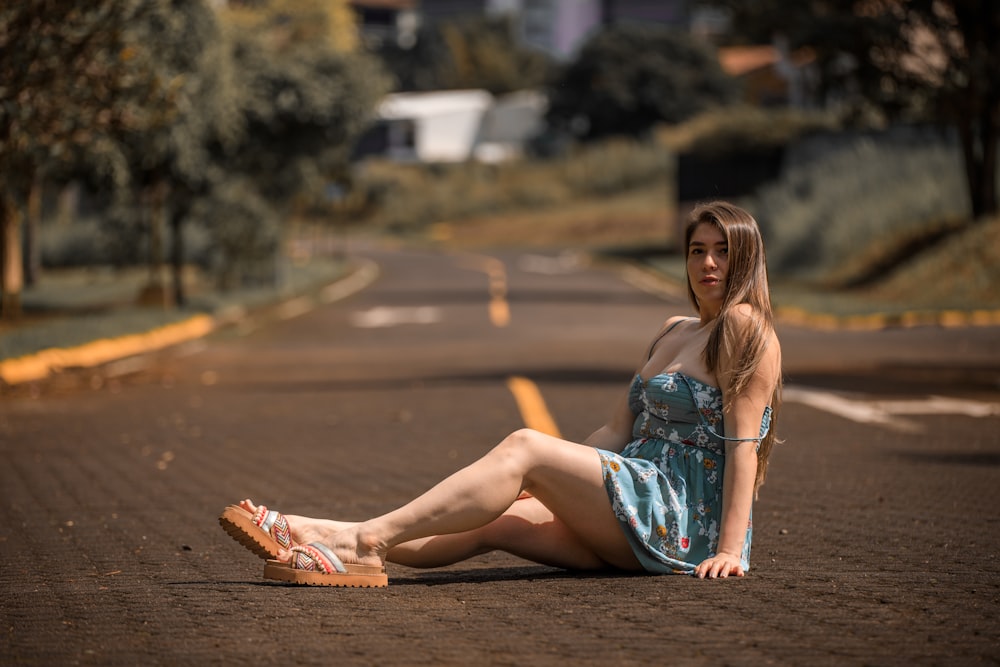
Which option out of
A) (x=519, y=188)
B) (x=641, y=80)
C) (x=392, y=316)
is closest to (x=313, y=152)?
(x=392, y=316)

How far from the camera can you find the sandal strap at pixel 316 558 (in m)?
6.46

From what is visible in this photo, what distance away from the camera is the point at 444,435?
12.5 m

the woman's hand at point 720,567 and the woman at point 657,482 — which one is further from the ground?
the woman at point 657,482

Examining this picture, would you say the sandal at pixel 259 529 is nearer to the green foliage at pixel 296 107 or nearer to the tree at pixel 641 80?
the green foliage at pixel 296 107

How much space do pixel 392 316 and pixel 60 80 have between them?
12.8m

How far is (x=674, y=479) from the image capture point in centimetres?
652

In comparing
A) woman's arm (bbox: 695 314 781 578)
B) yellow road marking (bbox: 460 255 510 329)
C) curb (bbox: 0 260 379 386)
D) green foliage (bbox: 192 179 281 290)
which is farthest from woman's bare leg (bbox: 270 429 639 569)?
green foliage (bbox: 192 179 281 290)

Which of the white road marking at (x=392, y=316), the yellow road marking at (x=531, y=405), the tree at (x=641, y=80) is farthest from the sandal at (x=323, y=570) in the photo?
the tree at (x=641, y=80)

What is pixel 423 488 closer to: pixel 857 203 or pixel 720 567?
pixel 720 567

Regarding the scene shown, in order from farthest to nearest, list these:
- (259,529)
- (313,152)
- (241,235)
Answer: (241,235) → (313,152) → (259,529)

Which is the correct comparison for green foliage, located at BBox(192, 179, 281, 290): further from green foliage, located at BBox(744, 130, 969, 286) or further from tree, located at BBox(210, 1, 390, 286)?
green foliage, located at BBox(744, 130, 969, 286)

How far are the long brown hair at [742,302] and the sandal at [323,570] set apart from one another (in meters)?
1.55

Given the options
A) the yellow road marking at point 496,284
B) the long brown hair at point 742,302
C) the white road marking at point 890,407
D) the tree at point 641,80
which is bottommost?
the yellow road marking at point 496,284

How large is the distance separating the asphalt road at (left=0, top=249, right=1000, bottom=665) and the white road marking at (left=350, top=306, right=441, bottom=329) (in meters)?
5.97
